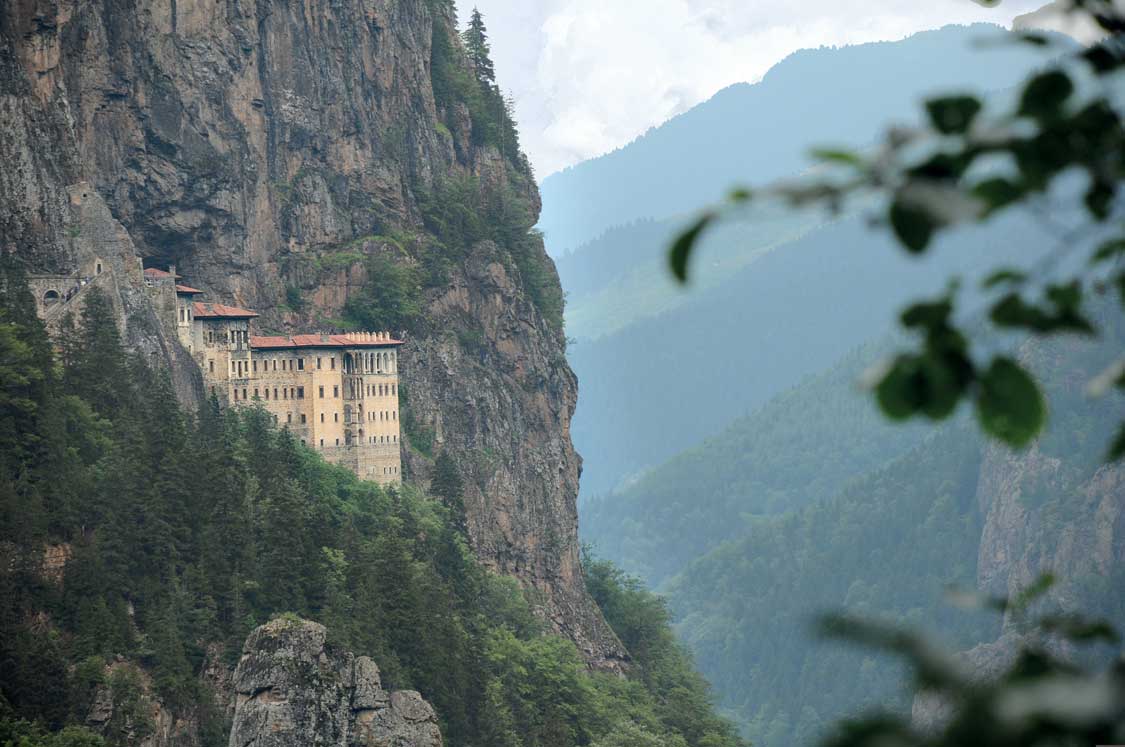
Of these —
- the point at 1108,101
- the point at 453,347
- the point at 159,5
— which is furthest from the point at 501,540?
the point at 1108,101

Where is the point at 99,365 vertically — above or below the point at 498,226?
below

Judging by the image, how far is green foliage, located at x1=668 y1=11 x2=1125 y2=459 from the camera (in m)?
4.58

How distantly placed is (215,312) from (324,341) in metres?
5.74

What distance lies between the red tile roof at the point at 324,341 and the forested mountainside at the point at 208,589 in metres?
3.95

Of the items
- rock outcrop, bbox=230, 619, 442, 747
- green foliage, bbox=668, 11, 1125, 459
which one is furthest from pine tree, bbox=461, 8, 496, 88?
green foliage, bbox=668, 11, 1125, 459

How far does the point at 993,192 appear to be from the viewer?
15.9ft

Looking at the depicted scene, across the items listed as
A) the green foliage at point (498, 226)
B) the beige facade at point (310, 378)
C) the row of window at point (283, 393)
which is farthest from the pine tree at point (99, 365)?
the green foliage at point (498, 226)

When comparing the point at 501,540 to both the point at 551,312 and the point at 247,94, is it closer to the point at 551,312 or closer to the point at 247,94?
the point at 551,312

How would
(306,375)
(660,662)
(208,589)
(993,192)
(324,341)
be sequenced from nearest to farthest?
1. (993,192)
2. (208,589)
3. (306,375)
4. (324,341)
5. (660,662)

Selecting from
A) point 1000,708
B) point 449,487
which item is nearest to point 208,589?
point 449,487

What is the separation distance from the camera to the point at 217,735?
61.1 meters

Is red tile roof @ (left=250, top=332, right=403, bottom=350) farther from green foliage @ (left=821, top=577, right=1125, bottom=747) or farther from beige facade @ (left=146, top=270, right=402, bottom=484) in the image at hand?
green foliage @ (left=821, top=577, right=1125, bottom=747)

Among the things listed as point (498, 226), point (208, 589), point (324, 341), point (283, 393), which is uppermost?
point (498, 226)

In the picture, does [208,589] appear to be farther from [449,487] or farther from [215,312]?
[449,487]
